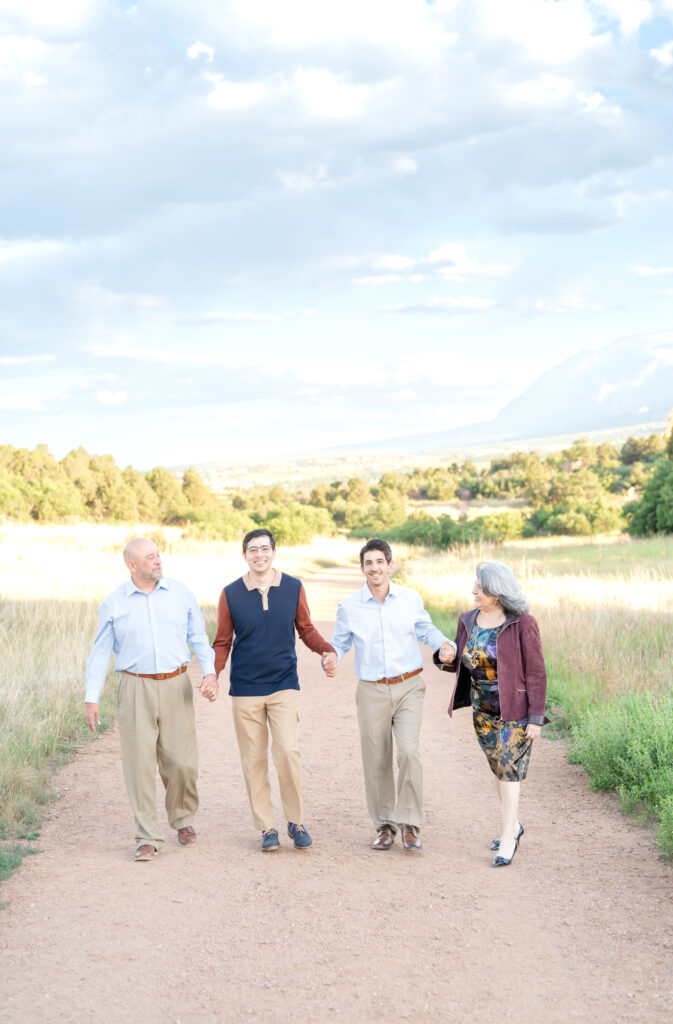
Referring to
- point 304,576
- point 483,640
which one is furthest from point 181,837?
point 304,576

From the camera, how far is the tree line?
37906mm

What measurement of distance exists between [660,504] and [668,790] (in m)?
28.3

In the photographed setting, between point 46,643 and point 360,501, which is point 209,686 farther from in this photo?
point 360,501

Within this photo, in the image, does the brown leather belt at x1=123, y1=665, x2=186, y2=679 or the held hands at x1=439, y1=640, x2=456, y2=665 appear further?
the brown leather belt at x1=123, y1=665, x2=186, y2=679

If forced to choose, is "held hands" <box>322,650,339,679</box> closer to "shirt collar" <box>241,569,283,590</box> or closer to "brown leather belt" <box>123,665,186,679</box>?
"shirt collar" <box>241,569,283,590</box>

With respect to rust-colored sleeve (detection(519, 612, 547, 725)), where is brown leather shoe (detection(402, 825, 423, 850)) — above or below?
below

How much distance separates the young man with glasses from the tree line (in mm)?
18883

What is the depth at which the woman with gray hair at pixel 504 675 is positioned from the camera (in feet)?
17.8

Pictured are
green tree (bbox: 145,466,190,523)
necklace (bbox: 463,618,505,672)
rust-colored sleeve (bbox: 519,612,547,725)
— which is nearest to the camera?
rust-colored sleeve (bbox: 519,612,547,725)

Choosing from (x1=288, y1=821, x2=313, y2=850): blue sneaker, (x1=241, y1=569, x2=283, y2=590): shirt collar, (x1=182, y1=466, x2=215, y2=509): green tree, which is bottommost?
(x1=288, y1=821, x2=313, y2=850): blue sneaker

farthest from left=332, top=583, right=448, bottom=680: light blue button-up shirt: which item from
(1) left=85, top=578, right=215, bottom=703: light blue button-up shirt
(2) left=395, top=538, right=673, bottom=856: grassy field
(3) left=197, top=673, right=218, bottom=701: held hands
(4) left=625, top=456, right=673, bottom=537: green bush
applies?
(4) left=625, top=456, right=673, bottom=537: green bush

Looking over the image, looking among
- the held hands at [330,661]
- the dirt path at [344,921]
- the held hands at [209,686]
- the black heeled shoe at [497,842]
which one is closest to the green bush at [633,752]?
the dirt path at [344,921]

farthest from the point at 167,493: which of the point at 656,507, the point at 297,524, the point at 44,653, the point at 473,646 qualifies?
the point at 473,646

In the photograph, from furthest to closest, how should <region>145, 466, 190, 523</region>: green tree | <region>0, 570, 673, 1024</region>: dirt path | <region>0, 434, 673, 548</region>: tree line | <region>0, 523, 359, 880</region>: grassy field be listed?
<region>145, 466, 190, 523</region>: green tree < <region>0, 434, 673, 548</region>: tree line < <region>0, 523, 359, 880</region>: grassy field < <region>0, 570, 673, 1024</region>: dirt path
